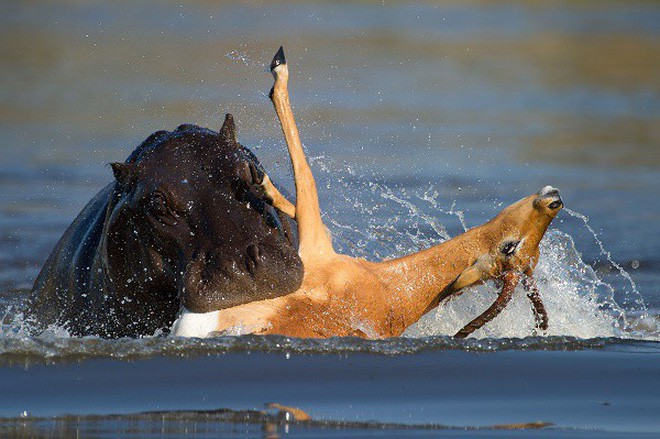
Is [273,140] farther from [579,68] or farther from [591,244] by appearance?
[579,68]

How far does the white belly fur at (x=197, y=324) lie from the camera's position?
560cm

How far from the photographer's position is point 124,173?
5.92 metres

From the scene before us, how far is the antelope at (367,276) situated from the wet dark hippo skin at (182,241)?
154 millimetres

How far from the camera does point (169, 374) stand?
5324 mm

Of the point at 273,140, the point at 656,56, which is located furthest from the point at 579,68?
the point at 273,140

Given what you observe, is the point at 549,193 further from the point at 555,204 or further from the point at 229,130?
the point at 229,130

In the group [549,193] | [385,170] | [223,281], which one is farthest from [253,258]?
[385,170]

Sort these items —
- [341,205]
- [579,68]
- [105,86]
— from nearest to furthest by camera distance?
[341,205], [105,86], [579,68]

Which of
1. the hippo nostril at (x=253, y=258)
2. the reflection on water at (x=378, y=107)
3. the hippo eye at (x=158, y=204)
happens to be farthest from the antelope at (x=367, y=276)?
the reflection on water at (x=378, y=107)

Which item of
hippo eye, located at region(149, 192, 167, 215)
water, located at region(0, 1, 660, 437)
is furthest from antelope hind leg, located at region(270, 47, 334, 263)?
hippo eye, located at region(149, 192, 167, 215)

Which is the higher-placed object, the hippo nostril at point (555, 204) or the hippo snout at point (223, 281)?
the hippo nostril at point (555, 204)

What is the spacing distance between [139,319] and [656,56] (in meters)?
16.4

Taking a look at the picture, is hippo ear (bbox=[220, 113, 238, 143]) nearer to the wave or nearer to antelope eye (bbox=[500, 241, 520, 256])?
the wave

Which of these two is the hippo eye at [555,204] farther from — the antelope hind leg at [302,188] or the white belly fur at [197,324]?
the white belly fur at [197,324]
